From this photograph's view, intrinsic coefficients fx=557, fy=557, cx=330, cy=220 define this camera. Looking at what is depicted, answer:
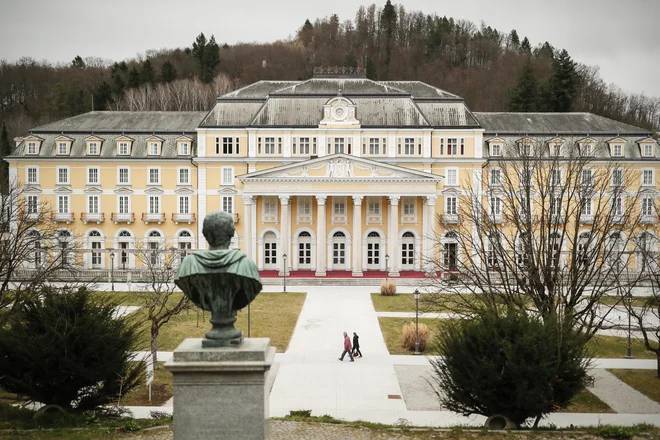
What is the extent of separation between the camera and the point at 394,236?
158 feet

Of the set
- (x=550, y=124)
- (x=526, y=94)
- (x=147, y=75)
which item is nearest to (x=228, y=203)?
(x=550, y=124)

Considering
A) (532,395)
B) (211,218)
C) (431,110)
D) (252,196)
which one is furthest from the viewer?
(431,110)

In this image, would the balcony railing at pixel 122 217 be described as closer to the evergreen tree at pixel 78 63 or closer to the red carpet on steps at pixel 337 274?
the red carpet on steps at pixel 337 274

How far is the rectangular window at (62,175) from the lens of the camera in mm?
51062

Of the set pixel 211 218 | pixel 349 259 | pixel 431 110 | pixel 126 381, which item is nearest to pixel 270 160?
pixel 349 259

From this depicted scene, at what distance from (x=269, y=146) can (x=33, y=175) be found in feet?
71.6

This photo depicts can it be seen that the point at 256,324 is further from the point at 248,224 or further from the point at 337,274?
the point at 248,224

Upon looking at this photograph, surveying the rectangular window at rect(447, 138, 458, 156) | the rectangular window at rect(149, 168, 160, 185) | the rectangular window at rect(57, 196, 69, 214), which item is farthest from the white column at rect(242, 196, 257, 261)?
the rectangular window at rect(447, 138, 458, 156)

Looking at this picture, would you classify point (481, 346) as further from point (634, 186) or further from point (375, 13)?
point (375, 13)

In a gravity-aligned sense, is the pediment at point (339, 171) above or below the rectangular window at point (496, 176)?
above

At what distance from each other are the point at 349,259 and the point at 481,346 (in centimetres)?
3706

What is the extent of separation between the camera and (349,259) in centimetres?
5059

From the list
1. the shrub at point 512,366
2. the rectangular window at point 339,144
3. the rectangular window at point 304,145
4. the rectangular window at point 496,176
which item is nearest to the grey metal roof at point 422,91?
the rectangular window at point 339,144

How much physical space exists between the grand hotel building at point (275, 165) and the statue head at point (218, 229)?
39.9 metres
